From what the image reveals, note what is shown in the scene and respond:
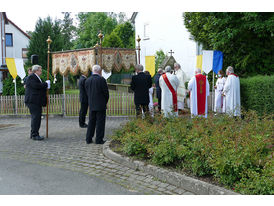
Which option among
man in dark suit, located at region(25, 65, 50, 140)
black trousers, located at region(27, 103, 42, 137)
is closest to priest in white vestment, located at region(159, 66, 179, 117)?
man in dark suit, located at region(25, 65, 50, 140)

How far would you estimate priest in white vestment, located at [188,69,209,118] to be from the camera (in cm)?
1135

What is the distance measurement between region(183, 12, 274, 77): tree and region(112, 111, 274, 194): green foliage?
6.68 metres

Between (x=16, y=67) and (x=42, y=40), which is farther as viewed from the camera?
(x=42, y=40)

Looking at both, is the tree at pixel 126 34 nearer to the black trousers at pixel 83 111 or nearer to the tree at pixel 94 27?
the tree at pixel 94 27

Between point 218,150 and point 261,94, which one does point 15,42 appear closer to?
point 261,94

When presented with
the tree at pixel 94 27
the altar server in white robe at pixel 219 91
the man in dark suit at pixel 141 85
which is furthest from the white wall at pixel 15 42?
the man in dark suit at pixel 141 85

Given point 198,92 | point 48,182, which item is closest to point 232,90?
point 198,92

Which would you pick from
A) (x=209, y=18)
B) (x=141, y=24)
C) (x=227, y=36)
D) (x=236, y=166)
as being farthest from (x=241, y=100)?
(x=141, y=24)

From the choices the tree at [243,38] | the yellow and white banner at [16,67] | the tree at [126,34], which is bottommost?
the yellow and white banner at [16,67]

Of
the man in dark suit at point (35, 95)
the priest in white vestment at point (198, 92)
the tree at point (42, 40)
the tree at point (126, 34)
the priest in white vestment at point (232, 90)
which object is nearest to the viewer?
the man in dark suit at point (35, 95)

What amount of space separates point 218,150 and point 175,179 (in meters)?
0.85

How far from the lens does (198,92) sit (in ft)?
37.5

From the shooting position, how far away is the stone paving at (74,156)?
16.6 feet

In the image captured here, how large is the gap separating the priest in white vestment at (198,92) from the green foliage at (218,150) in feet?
12.3
